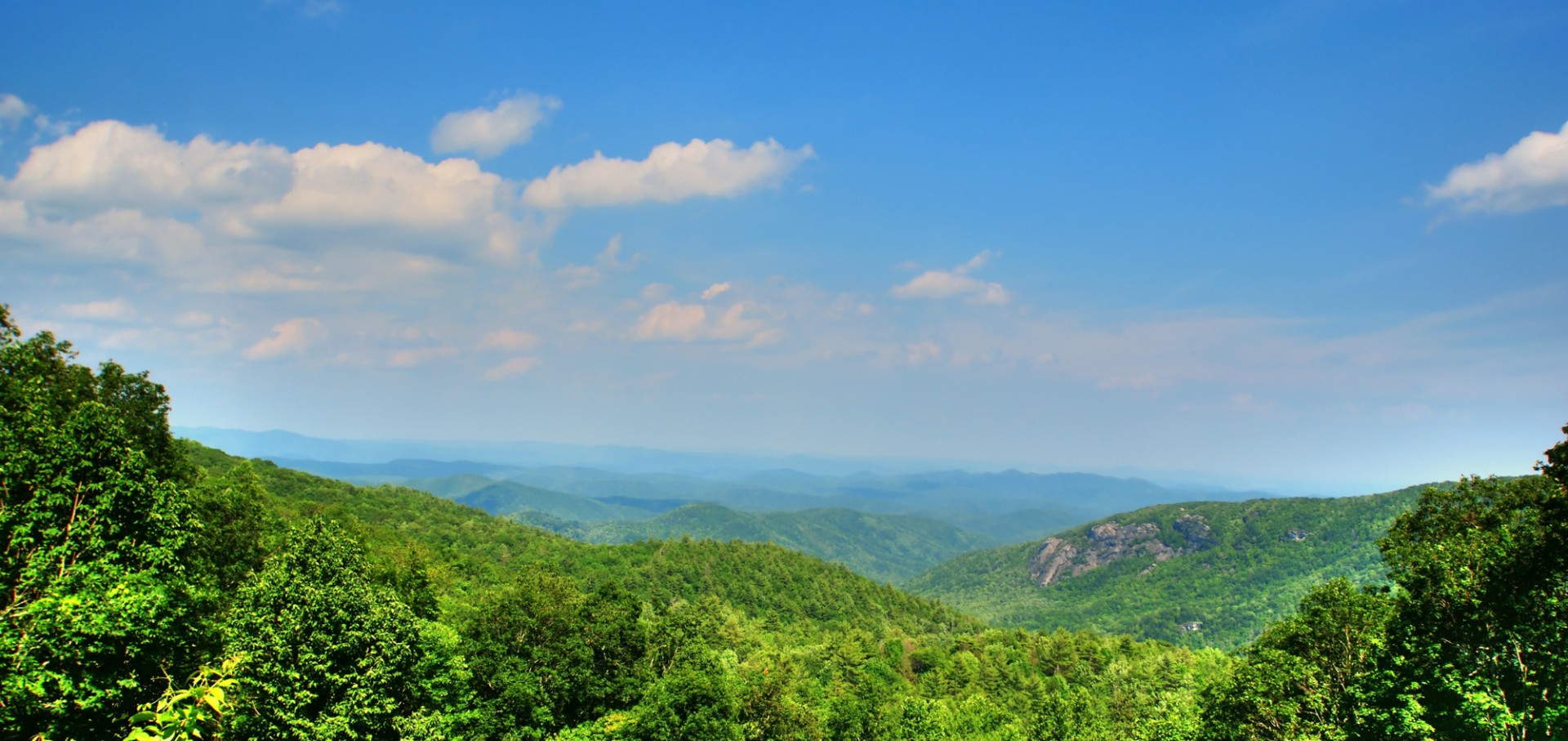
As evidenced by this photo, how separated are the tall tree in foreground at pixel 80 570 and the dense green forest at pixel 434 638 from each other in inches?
Answer: 2.6

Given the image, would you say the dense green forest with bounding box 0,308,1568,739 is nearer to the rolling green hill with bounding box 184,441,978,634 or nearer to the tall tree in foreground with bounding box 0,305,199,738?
the tall tree in foreground with bounding box 0,305,199,738

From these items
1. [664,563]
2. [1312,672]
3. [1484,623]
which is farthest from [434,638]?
[664,563]

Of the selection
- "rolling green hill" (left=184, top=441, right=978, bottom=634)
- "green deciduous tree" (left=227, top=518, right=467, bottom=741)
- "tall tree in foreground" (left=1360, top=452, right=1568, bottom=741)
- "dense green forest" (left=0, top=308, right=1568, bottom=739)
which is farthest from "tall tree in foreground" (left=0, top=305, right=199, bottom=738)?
"rolling green hill" (left=184, top=441, right=978, bottom=634)

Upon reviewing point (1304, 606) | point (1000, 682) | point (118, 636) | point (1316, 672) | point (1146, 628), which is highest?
point (118, 636)

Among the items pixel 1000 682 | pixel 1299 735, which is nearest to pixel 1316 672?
pixel 1299 735

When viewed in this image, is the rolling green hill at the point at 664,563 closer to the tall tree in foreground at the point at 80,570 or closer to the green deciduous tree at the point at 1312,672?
the green deciduous tree at the point at 1312,672

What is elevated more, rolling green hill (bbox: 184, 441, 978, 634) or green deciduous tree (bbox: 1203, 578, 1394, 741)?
green deciduous tree (bbox: 1203, 578, 1394, 741)

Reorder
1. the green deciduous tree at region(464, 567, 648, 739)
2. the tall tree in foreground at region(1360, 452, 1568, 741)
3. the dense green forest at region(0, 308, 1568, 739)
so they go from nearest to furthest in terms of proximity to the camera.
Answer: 1. the dense green forest at region(0, 308, 1568, 739)
2. the tall tree in foreground at region(1360, 452, 1568, 741)
3. the green deciduous tree at region(464, 567, 648, 739)

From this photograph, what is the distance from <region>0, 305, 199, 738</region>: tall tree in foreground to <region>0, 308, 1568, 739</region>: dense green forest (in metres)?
0.07

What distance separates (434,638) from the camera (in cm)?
2678

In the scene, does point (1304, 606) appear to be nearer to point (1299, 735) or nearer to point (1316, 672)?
point (1316, 672)

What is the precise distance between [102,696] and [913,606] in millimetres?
149042

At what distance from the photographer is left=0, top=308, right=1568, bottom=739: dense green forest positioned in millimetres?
13750

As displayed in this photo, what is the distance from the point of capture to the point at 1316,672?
26844 millimetres
